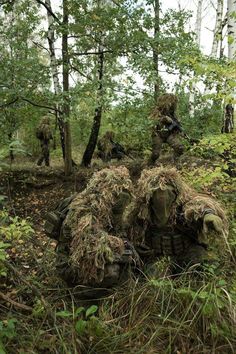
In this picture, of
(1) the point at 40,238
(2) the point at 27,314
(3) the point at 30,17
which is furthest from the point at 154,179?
(3) the point at 30,17

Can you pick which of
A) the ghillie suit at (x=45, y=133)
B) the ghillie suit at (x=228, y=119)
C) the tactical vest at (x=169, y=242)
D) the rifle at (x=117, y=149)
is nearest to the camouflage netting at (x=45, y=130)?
the ghillie suit at (x=45, y=133)

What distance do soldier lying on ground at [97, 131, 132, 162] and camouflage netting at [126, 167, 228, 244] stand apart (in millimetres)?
6040

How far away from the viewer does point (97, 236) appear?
3.10 meters

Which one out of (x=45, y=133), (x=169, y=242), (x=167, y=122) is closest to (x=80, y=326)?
(x=169, y=242)

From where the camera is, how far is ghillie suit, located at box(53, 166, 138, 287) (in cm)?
302

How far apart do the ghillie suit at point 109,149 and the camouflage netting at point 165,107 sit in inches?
96.2

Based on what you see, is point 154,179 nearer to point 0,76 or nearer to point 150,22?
point 0,76

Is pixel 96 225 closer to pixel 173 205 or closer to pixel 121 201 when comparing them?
pixel 121 201

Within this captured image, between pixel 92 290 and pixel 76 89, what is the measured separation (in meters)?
5.44

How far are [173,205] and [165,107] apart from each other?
4.26 m

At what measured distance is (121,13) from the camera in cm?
784

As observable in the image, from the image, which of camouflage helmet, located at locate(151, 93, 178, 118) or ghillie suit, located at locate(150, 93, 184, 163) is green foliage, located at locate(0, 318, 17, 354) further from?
camouflage helmet, located at locate(151, 93, 178, 118)

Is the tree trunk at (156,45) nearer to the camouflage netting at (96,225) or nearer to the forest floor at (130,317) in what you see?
the camouflage netting at (96,225)

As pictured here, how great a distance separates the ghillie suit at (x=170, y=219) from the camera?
3457 millimetres
